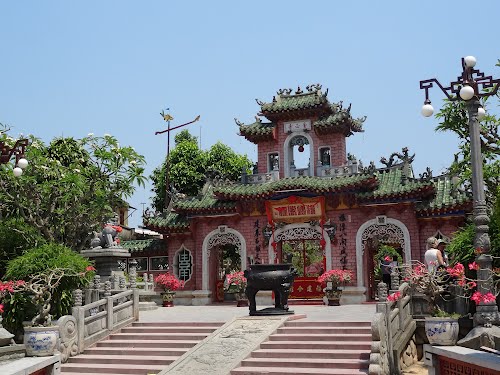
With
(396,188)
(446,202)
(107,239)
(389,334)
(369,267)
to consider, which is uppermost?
(396,188)

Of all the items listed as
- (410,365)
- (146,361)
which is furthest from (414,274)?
(146,361)

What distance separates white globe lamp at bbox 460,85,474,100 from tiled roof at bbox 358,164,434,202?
9876mm

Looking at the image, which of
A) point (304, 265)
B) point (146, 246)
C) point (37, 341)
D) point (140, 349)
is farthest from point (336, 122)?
point (37, 341)

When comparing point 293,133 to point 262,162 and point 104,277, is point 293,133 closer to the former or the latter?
point 262,162

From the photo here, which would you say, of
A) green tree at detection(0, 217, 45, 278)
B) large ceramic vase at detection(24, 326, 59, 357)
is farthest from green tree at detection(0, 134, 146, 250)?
large ceramic vase at detection(24, 326, 59, 357)

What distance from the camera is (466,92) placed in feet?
28.4

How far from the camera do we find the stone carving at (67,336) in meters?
11.2

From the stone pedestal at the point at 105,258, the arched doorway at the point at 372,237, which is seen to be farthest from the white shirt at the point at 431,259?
the stone pedestal at the point at 105,258

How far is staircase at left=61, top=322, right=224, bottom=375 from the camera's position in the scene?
10.8 m

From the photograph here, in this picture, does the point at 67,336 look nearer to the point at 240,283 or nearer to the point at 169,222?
the point at 240,283

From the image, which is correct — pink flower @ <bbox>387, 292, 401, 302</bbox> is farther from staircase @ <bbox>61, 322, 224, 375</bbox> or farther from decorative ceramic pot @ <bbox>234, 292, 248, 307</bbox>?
decorative ceramic pot @ <bbox>234, 292, 248, 307</bbox>

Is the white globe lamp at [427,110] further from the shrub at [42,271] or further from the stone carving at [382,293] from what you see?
the shrub at [42,271]

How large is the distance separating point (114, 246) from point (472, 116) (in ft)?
37.7

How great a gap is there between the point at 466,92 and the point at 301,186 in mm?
11002
